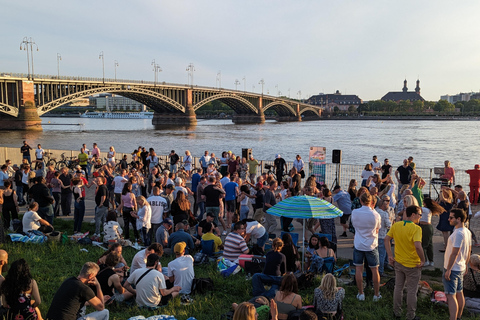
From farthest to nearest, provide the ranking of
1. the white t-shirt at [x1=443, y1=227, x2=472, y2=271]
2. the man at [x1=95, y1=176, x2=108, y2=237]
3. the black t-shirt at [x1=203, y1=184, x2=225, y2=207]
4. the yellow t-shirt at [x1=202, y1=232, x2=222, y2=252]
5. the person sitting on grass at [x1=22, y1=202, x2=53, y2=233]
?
the black t-shirt at [x1=203, y1=184, x2=225, y2=207]
the man at [x1=95, y1=176, x2=108, y2=237]
the person sitting on grass at [x1=22, y1=202, x2=53, y2=233]
the yellow t-shirt at [x1=202, y1=232, x2=222, y2=252]
the white t-shirt at [x1=443, y1=227, x2=472, y2=271]

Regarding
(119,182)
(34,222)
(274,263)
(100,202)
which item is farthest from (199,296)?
(119,182)

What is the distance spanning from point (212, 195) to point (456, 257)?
249 inches

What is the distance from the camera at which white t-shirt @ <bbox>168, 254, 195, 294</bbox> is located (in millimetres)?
6602

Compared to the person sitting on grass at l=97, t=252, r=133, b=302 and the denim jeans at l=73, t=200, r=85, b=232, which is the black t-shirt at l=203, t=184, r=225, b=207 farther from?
the person sitting on grass at l=97, t=252, r=133, b=302

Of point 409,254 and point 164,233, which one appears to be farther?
point 164,233

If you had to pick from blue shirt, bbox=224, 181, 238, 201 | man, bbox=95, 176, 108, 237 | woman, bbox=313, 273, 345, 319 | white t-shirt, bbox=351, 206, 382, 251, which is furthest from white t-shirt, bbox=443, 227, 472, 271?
man, bbox=95, 176, 108, 237

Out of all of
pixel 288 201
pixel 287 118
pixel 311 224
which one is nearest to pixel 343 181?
A: pixel 311 224

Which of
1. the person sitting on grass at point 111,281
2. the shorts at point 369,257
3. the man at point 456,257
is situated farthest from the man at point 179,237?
the man at point 456,257

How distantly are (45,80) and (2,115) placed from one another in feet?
27.4

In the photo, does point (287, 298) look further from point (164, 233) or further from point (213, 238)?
point (164, 233)

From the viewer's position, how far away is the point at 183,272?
6.61 m

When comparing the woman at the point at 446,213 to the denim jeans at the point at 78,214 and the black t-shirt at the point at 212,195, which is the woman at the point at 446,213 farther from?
the denim jeans at the point at 78,214

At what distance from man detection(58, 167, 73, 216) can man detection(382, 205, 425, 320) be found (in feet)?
31.4

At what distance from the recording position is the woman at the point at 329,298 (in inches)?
208
